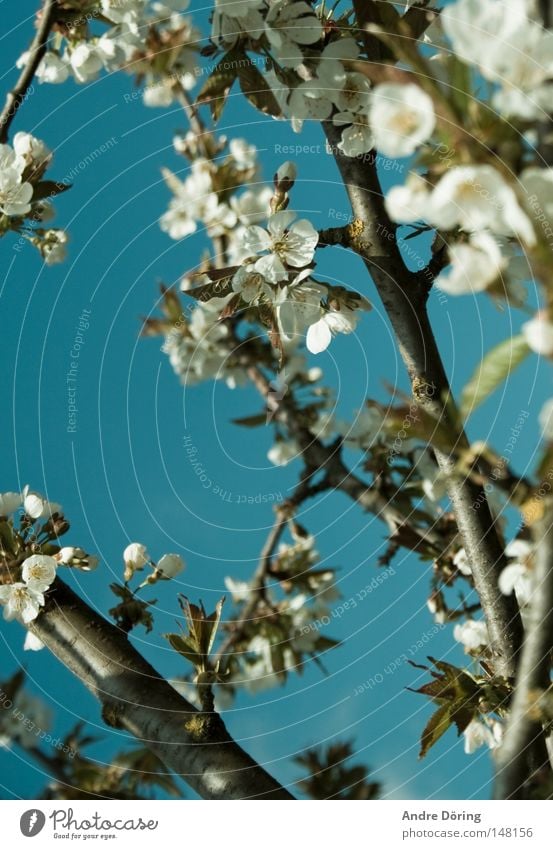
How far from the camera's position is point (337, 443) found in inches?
61.1

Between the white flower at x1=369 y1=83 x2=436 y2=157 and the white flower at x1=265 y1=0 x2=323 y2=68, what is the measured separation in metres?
0.43

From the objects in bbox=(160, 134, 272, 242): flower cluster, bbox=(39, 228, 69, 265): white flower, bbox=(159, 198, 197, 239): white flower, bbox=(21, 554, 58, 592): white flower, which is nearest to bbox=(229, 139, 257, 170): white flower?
bbox=(160, 134, 272, 242): flower cluster

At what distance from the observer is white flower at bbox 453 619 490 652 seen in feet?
3.39

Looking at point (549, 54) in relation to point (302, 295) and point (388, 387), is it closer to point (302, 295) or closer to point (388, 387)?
point (388, 387)

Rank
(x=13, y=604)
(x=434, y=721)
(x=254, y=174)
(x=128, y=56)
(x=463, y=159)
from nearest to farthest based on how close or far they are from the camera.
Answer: (x=463, y=159)
(x=434, y=721)
(x=13, y=604)
(x=128, y=56)
(x=254, y=174)

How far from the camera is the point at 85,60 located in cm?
112

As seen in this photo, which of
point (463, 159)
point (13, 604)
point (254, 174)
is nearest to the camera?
point (463, 159)

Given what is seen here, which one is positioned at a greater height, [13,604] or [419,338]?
[419,338]

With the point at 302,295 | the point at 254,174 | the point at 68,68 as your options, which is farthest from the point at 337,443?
the point at 68,68

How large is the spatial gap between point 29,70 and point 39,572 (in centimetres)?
67

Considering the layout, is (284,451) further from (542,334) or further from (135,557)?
(542,334)

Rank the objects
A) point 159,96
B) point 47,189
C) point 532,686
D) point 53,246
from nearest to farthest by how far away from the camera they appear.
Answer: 1. point 532,686
2. point 47,189
3. point 53,246
4. point 159,96

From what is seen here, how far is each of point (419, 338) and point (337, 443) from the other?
29.0 inches
